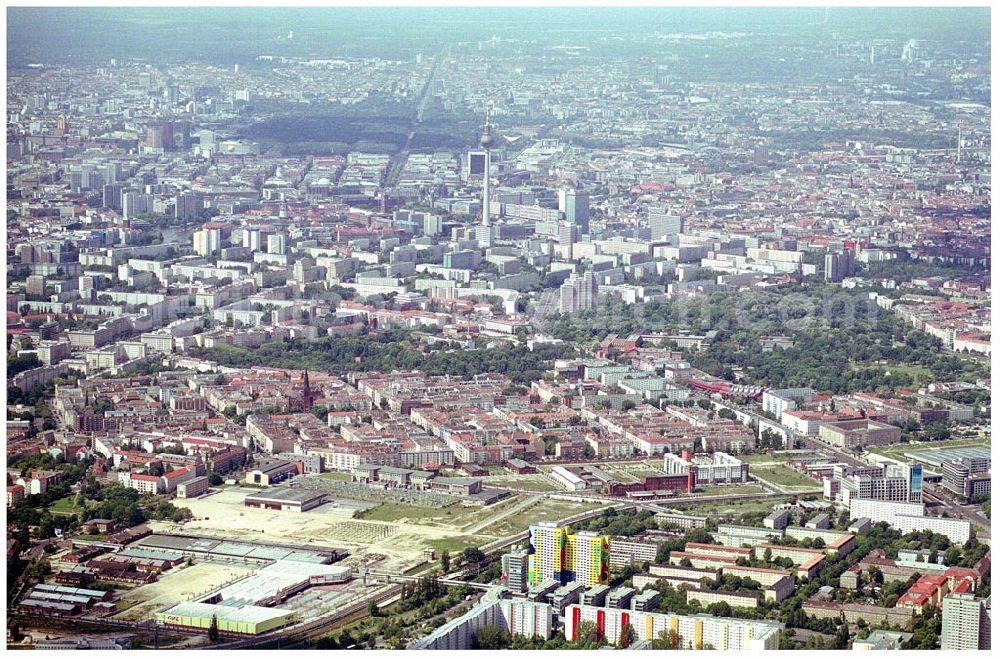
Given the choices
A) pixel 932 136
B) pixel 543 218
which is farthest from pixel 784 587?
pixel 932 136

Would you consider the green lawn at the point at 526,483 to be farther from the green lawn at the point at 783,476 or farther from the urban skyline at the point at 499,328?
the green lawn at the point at 783,476

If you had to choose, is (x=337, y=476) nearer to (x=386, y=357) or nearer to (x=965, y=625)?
(x=386, y=357)

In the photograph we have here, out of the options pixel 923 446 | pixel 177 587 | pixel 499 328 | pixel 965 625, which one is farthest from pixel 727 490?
pixel 499 328

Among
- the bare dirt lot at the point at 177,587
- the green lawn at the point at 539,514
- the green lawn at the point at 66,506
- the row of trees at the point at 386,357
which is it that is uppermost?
the row of trees at the point at 386,357

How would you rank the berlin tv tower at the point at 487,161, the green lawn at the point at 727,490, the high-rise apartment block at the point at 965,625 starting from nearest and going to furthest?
the high-rise apartment block at the point at 965,625 → the green lawn at the point at 727,490 → the berlin tv tower at the point at 487,161

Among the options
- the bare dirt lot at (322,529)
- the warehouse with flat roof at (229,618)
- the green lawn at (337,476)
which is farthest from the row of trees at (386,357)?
the warehouse with flat roof at (229,618)

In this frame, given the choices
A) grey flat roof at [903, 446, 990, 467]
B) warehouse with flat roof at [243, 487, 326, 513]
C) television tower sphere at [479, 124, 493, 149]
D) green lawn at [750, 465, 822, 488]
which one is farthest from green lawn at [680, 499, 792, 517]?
television tower sphere at [479, 124, 493, 149]
